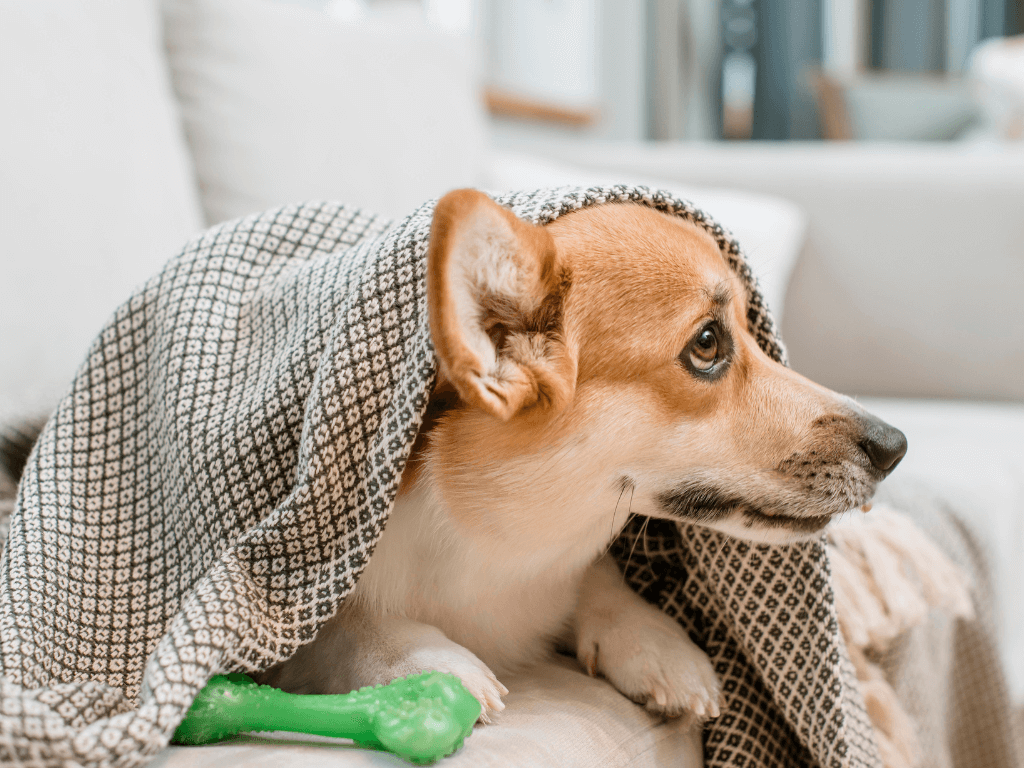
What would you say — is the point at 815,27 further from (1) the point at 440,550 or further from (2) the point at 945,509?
(1) the point at 440,550

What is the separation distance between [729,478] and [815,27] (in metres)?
4.68

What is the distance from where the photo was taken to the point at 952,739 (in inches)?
44.0

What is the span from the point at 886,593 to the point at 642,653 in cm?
32

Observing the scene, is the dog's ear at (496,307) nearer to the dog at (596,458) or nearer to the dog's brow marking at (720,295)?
the dog at (596,458)

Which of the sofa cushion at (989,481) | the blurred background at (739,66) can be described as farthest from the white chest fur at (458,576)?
the blurred background at (739,66)

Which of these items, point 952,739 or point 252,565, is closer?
point 252,565

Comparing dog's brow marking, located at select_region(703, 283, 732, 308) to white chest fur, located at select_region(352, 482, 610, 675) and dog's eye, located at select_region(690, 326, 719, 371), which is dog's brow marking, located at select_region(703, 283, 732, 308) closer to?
dog's eye, located at select_region(690, 326, 719, 371)

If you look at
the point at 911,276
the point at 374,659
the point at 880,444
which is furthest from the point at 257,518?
the point at 911,276

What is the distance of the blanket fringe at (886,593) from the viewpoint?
855mm

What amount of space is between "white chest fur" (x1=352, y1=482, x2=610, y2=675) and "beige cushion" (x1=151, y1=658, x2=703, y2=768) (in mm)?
45

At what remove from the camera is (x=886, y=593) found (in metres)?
0.90

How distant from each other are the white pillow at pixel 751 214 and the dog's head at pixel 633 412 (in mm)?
735

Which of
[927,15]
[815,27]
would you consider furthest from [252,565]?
[927,15]

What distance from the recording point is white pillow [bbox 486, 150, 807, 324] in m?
1.53
